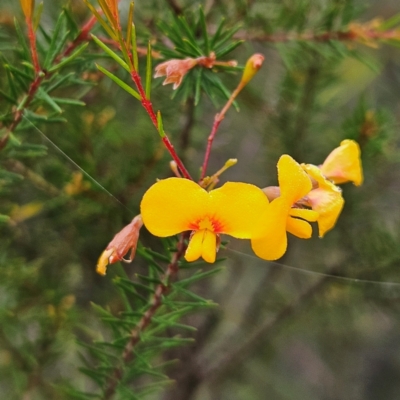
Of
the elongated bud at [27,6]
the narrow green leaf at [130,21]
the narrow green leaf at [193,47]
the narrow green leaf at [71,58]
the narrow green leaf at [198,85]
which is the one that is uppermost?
the elongated bud at [27,6]

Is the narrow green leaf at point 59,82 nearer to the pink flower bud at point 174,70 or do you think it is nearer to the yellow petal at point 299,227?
the pink flower bud at point 174,70

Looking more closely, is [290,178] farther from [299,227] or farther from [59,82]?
[59,82]

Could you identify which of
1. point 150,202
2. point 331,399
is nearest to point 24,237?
point 150,202

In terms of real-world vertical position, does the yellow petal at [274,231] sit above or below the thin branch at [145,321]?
above

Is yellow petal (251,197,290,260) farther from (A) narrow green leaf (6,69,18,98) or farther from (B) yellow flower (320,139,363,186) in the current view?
(A) narrow green leaf (6,69,18,98)

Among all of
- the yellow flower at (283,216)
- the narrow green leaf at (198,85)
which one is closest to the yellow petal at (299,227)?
the yellow flower at (283,216)

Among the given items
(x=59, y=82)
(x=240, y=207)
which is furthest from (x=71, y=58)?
(x=240, y=207)

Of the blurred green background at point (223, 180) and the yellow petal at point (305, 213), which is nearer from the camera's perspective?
the yellow petal at point (305, 213)
